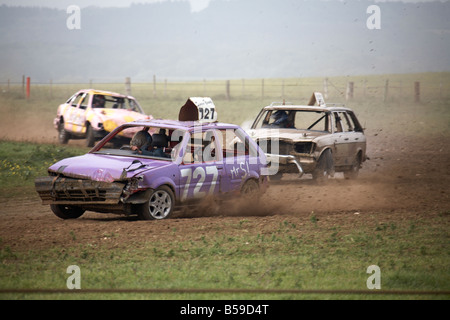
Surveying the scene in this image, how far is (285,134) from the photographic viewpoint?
1473 centimetres

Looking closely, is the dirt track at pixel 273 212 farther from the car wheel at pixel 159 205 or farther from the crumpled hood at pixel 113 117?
the crumpled hood at pixel 113 117

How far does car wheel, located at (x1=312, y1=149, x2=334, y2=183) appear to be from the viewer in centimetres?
1462

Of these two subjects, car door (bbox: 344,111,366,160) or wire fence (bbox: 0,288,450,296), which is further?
car door (bbox: 344,111,366,160)

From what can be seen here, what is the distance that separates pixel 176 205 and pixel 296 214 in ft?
6.45

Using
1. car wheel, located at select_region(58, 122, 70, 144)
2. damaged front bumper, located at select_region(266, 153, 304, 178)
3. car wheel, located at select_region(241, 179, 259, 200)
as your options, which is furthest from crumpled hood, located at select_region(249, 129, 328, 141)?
car wheel, located at select_region(58, 122, 70, 144)

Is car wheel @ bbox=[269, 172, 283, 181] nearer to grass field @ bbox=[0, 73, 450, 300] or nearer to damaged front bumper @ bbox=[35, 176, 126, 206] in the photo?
grass field @ bbox=[0, 73, 450, 300]

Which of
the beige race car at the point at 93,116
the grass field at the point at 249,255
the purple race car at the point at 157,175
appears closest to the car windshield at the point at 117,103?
the beige race car at the point at 93,116

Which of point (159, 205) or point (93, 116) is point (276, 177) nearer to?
point (159, 205)

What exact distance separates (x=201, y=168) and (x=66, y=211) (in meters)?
2.06

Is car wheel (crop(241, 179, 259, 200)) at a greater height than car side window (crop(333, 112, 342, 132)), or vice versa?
car side window (crop(333, 112, 342, 132))

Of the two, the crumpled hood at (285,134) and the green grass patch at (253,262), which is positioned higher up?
the crumpled hood at (285,134)

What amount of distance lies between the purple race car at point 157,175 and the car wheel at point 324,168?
9.91 feet

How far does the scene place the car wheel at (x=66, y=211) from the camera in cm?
1007

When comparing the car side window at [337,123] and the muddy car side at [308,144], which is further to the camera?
the car side window at [337,123]
